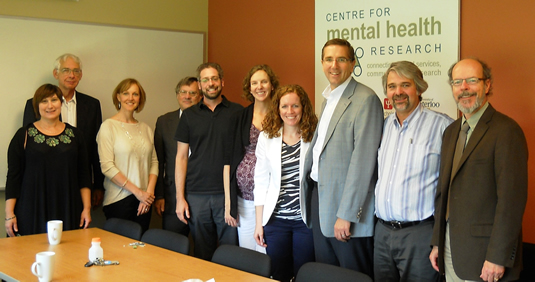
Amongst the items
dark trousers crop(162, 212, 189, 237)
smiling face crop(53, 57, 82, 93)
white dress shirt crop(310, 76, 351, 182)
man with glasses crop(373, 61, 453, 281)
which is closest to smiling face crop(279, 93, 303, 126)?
white dress shirt crop(310, 76, 351, 182)

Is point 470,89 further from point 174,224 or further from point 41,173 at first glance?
point 41,173

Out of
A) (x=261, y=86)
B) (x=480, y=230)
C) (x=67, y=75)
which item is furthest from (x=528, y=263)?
(x=67, y=75)

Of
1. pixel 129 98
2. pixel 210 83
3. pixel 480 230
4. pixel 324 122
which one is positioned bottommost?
pixel 480 230

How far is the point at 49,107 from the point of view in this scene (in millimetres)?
3801

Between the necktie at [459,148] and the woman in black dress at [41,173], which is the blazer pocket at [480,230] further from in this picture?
the woman in black dress at [41,173]

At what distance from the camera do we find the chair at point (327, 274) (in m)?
2.31

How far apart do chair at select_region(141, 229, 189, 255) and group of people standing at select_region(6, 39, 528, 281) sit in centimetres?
65

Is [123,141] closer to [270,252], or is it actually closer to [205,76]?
[205,76]

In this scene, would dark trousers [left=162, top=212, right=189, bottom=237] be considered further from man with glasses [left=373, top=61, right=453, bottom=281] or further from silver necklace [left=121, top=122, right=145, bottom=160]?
man with glasses [left=373, top=61, right=453, bottom=281]

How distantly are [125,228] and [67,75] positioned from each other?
66.4 inches

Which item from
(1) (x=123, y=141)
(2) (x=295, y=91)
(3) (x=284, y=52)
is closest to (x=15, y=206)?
(1) (x=123, y=141)

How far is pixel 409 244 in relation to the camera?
9.10 ft

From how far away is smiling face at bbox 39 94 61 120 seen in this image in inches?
150

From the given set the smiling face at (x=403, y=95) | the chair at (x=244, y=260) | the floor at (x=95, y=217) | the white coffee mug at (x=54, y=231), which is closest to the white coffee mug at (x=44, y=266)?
the white coffee mug at (x=54, y=231)
